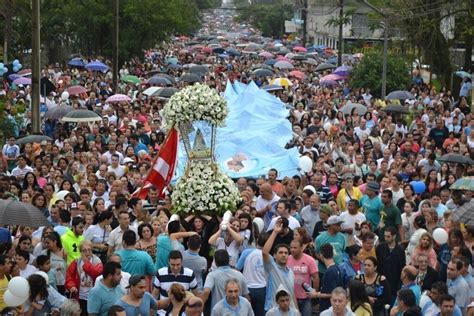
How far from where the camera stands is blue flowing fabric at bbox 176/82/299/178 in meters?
21.0

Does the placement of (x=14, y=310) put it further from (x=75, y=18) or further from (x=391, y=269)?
(x=75, y=18)

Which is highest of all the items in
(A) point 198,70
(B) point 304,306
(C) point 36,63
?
(C) point 36,63

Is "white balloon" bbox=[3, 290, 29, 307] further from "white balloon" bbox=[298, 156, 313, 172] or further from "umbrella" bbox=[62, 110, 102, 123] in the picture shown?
"umbrella" bbox=[62, 110, 102, 123]

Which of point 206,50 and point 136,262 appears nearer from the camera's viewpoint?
point 136,262

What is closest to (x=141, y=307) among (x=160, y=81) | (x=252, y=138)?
(x=252, y=138)

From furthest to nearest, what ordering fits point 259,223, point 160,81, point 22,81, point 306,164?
point 160,81, point 22,81, point 306,164, point 259,223

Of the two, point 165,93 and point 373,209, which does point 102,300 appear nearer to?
point 373,209

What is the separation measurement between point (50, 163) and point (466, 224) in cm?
907

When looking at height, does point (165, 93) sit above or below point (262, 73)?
above

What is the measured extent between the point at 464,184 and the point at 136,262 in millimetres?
6671

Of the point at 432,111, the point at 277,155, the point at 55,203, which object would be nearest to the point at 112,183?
the point at 55,203

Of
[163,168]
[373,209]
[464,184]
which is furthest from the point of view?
[163,168]

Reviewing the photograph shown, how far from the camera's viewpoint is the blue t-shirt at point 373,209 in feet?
55.5

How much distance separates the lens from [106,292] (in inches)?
443
